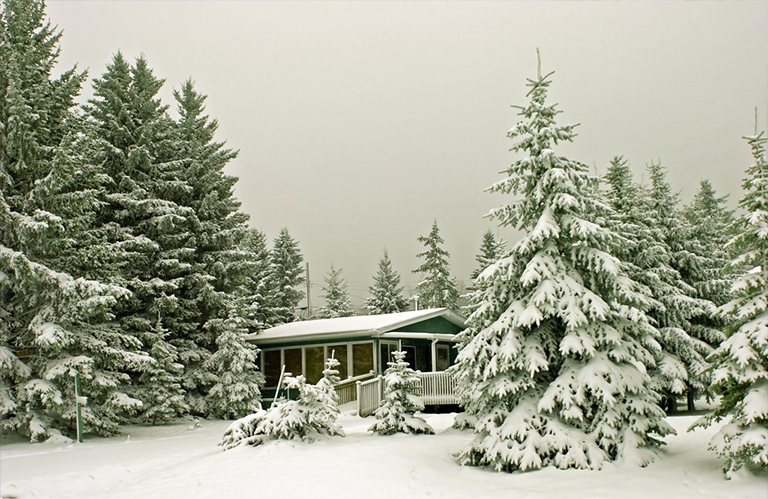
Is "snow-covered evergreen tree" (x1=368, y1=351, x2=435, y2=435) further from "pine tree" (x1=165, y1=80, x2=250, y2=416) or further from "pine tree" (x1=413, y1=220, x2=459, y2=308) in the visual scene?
"pine tree" (x1=413, y1=220, x2=459, y2=308)

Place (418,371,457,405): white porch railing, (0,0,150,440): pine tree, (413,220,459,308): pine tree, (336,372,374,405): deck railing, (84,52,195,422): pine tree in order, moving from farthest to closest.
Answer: (413,220,459,308): pine tree → (84,52,195,422): pine tree → (336,372,374,405): deck railing → (418,371,457,405): white porch railing → (0,0,150,440): pine tree

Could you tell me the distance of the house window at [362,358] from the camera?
24.0 metres

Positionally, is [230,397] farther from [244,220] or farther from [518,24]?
[518,24]

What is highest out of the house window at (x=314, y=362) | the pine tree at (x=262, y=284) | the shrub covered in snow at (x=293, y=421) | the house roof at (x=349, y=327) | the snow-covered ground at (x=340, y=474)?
the pine tree at (x=262, y=284)

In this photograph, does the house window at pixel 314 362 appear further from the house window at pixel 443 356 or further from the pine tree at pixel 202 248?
the house window at pixel 443 356

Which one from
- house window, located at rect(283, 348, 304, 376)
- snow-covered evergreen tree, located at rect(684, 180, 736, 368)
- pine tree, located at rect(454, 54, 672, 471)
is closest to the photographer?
pine tree, located at rect(454, 54, 672, 471)

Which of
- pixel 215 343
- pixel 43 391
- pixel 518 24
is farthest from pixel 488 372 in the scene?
pixel 518 24

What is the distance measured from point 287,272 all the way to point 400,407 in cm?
3307

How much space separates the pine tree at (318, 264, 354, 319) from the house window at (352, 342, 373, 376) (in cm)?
2460

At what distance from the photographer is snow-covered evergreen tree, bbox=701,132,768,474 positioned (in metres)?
6.85

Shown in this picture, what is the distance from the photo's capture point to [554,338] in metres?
9.41

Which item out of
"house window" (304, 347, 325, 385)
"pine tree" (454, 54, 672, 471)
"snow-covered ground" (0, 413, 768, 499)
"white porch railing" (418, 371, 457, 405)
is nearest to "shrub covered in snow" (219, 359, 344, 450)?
"snow-covered ground" (0, 413, 768, 499)

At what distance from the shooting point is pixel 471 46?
150 ft

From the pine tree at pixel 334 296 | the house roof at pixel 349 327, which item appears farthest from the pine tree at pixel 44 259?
the pine tree at pixel 334 296
